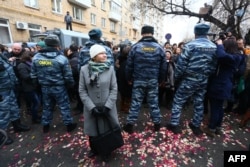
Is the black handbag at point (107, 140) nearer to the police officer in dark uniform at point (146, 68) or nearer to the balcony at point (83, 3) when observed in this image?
the police officer in dark uniform at point (146, 68)

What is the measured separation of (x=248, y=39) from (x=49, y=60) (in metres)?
6.63

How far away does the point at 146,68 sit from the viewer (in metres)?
3.46

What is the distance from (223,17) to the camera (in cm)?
1277

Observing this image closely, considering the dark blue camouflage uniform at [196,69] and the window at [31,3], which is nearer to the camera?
the dark blue camouflage uniform at [196,69]

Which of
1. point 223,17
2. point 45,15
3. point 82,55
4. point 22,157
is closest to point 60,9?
point 45,15

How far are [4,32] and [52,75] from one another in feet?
39.5

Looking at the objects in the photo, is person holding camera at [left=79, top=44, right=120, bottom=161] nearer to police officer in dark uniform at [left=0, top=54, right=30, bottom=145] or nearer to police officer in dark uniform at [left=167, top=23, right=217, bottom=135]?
police officer in dark uniform at [left=167, top=23, right=217, bottom=135]

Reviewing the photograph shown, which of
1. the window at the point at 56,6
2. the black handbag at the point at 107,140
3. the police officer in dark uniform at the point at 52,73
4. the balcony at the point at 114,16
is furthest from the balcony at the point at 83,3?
the black handbag at the point at 107,140

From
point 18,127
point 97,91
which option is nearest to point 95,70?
point 97,91

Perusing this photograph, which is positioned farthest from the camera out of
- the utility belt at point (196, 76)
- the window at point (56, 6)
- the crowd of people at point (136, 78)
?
the window at point (56, 6)

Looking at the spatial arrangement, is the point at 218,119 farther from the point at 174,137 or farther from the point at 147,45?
the point at 147,45

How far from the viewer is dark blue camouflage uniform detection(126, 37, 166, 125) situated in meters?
3.40

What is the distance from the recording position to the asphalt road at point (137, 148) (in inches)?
Result: 115

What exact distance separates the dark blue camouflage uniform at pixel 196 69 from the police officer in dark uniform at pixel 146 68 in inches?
15.6
